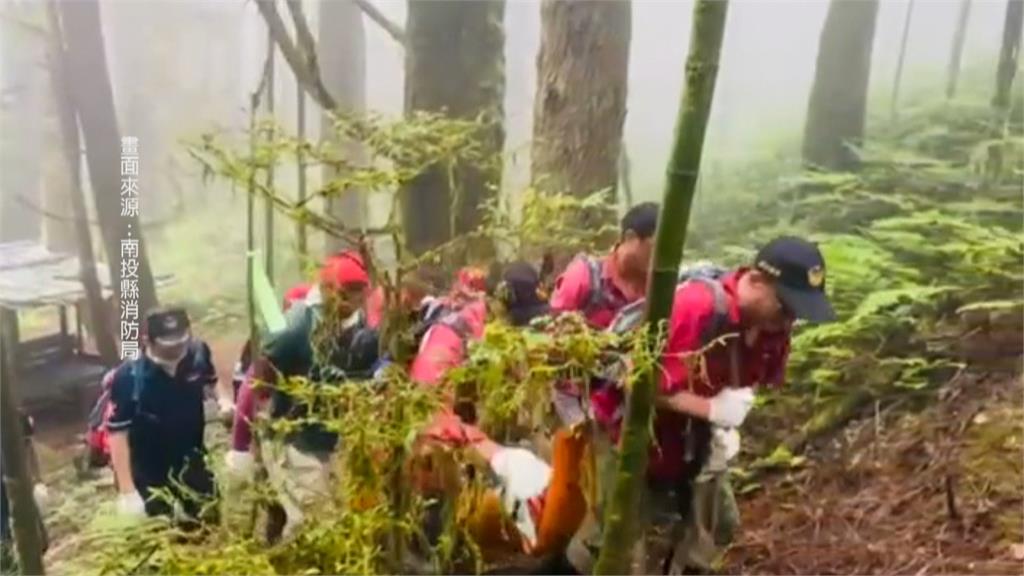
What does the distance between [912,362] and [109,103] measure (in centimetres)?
125

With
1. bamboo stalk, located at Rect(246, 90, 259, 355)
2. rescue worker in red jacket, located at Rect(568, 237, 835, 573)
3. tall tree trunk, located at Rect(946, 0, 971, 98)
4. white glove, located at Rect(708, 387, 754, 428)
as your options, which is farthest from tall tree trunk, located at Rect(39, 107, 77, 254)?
tall tree trunk, located at Rect(946, 0, 971, 98)

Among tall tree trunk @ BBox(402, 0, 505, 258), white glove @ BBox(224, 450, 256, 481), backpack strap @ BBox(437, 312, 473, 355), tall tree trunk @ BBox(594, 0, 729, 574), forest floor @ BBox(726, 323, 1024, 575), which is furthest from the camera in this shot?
forest floor @ BBox(726, 323, 1024, 575)

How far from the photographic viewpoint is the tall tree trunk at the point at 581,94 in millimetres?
1687

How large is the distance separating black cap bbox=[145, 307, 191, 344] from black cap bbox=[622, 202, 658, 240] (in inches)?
22.3

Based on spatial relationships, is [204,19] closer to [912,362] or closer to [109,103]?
[109,103]

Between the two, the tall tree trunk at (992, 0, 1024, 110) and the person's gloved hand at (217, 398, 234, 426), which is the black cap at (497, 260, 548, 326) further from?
the tall tree trunk at (992, 0, 1024, 110)

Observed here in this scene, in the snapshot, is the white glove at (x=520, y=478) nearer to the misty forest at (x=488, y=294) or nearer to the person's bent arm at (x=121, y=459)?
the misty forest at (x=488, y=294)

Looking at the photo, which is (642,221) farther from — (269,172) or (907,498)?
(907,498)

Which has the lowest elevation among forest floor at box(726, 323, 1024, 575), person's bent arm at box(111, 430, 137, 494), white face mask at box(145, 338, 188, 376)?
forest floor at box(726, 323, 1024, 575)

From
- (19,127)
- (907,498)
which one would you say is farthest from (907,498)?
(19,127)

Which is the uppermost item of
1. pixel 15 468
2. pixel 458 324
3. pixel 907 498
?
pixel 458 324

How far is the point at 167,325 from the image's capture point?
1.50 meters

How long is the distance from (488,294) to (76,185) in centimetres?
53

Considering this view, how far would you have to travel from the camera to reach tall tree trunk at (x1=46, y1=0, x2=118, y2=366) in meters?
1.49
